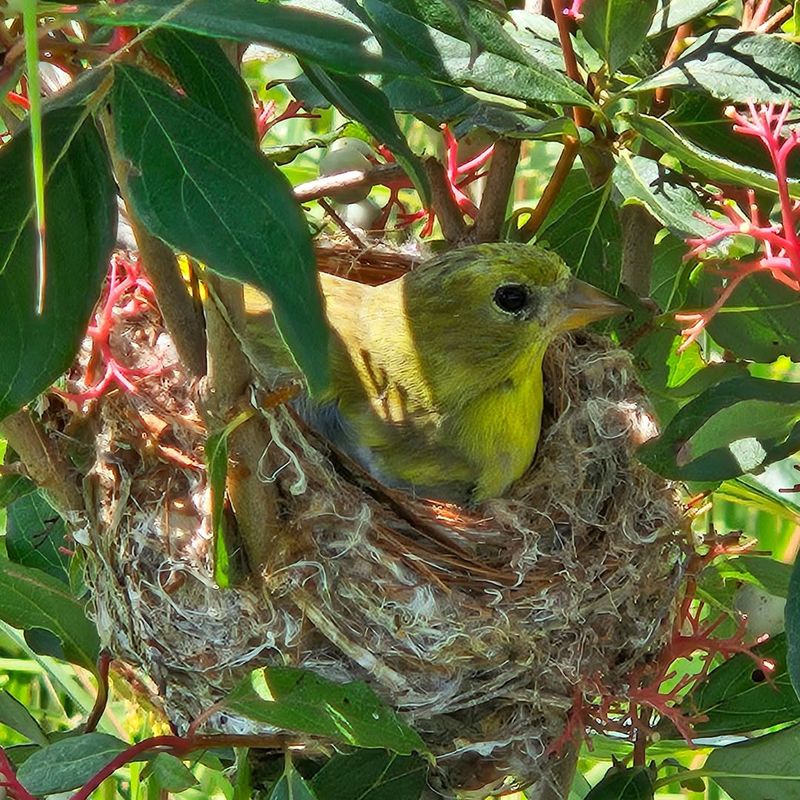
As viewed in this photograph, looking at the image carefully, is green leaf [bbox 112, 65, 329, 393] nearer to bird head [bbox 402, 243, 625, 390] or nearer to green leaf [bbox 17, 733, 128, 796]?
green leaf [bbox 17, 733, 128, 796]

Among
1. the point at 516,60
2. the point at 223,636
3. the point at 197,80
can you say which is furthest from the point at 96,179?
the point at 223,636

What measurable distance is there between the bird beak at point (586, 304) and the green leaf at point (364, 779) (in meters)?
0.91

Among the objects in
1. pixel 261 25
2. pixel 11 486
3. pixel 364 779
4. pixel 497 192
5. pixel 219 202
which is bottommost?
pixel 364 779

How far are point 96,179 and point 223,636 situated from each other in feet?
3.40

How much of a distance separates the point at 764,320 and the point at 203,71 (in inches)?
→ 48.8

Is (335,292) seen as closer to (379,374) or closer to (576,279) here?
(379,374)

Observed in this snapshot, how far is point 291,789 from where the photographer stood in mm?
2016

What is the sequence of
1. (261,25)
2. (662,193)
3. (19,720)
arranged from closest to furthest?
(261,25) → (662,193) → (19,720)

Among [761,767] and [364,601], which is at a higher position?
[364,601]

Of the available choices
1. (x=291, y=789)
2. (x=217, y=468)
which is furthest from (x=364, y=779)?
(x=217, y=468)

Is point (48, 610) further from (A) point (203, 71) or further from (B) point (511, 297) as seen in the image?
(A) point (203, 71)

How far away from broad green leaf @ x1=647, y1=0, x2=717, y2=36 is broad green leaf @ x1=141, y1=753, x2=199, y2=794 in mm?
1364

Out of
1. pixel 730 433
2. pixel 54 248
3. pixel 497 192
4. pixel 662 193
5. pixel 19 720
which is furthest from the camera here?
pixel 497 192

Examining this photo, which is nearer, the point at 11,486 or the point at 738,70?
the point at 738,70
